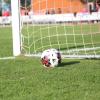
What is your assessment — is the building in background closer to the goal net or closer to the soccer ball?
the goal net

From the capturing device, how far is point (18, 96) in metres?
5.71

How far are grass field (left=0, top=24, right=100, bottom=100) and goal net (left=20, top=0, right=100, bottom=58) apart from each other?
59.4 inches

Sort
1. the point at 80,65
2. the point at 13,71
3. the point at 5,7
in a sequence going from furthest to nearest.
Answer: the point at 5,7 < the point at 80,65 < the point at 13,71

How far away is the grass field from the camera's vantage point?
571 centimetres

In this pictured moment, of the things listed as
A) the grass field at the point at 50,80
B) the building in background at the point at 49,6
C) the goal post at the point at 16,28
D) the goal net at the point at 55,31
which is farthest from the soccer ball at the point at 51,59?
the building in background at the point at 49,6

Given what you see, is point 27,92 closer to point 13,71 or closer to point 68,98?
point 68,98

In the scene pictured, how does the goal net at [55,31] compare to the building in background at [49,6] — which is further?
the building in background at [49,6]

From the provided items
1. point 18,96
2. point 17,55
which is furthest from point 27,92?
point 17,55

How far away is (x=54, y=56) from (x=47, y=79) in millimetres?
1451

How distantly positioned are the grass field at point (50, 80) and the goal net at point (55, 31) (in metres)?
1.51

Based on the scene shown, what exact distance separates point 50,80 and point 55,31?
14.9 meters

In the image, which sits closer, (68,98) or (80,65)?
(68,98)

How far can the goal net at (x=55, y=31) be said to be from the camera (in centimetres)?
1161

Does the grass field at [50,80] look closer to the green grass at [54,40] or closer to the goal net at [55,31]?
the goal net at [55,31]
